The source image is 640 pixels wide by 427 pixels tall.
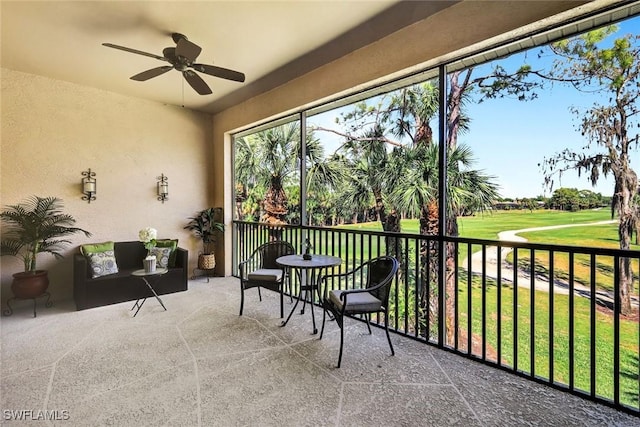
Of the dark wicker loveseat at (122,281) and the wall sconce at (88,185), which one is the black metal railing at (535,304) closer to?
the dark wicker loveseat at (122,281)

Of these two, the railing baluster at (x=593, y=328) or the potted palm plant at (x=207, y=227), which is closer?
the railing baluster at (x=593, y=328)

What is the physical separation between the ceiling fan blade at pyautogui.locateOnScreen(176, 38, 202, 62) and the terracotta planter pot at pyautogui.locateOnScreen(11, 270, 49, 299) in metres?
3.28

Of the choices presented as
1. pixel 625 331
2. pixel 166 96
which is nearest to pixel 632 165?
pixel 625 331

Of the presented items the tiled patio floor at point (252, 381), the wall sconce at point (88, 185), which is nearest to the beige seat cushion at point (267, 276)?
the tiled patio floor at point (252, 381)

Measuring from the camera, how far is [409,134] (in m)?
4.43

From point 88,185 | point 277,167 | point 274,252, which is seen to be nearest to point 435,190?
point 274,252

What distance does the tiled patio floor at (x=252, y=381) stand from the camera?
1795 mm

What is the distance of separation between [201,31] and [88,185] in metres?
2.95

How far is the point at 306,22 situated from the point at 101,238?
14.0 ft

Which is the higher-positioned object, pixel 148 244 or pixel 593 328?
pixel 148 244

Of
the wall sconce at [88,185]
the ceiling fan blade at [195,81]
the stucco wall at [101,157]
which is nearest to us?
the ceiling fan blade at [195,81]

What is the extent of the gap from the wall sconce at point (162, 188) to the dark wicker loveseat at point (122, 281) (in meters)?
0.87

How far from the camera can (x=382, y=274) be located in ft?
8.91

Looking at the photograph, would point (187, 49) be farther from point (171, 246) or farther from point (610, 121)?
point (610, 121)
